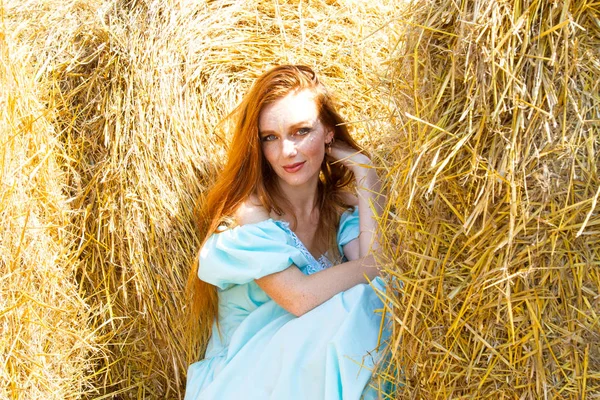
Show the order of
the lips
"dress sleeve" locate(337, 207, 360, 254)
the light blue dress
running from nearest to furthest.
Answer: the light blue dress
the lips
"dress sleeve" locate(337, 207, 360, 254)

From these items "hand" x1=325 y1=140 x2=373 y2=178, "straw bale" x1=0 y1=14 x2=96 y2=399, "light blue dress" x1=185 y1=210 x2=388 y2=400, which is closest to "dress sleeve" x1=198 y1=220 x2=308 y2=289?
"light blue dress" x1=185 y1=210 x2=388 y2=400

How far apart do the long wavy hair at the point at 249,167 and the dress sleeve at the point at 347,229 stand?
191mm

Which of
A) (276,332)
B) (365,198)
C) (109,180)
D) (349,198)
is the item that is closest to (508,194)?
(365,198)

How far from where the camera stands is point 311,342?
194 cm

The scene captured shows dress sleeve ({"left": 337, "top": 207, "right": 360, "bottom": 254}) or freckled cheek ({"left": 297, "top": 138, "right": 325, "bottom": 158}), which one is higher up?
freckled cheek ({"left": 297, "top": 138, "right": 325, "bottom": 158})

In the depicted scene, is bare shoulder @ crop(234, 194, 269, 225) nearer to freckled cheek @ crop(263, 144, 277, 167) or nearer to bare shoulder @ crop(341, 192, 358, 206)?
freckled cheek @ crop(263, 144, 277, 167)

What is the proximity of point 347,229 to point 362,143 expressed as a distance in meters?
0.33

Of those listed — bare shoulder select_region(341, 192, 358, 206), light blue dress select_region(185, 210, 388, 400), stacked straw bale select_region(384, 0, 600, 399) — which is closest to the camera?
stacked straw bale select_region(384, 0, 600, 399)

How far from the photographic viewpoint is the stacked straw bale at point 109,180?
217 cm

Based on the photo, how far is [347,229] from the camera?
2.37 m

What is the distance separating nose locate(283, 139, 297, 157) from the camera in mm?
2191

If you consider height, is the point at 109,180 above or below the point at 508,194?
below

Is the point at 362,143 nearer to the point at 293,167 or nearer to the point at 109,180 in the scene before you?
the point at 293,167

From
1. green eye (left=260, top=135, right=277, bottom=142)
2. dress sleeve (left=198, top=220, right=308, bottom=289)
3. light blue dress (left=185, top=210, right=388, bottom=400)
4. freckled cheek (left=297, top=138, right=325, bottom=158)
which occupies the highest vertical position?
green eye (left=260, top=135, right=277, bottom=142)
